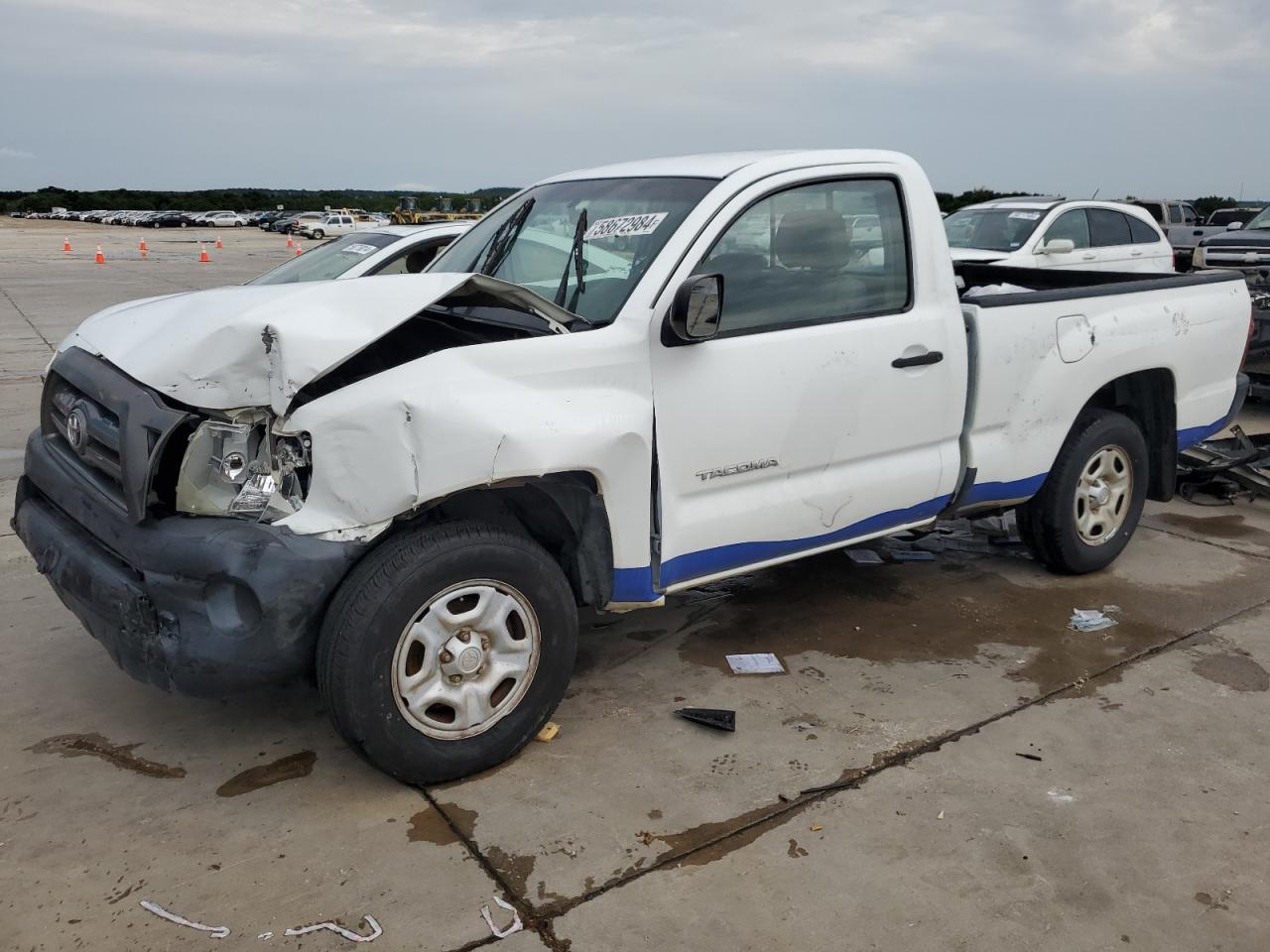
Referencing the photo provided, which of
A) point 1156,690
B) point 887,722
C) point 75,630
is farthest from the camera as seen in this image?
point 75,630

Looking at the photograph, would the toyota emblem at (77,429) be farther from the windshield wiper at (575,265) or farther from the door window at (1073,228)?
the door window at (1073,228)

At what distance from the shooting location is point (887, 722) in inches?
150

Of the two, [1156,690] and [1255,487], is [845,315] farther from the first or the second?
[1255,487]

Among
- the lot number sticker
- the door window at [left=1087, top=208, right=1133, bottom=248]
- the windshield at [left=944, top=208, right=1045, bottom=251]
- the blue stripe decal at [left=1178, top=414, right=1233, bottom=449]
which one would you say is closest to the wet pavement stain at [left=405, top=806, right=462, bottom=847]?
the lot number sticker

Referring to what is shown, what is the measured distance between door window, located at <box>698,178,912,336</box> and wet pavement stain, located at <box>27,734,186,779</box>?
2382 mm

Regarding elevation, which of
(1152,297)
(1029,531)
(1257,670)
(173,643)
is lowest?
(1257,670)

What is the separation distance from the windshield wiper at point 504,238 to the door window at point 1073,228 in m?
8.88

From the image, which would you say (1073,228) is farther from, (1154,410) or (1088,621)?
(1088,621)

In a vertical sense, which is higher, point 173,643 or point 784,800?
point 173,643

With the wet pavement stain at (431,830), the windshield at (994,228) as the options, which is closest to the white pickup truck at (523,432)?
the wet pavement stain at (431,830)

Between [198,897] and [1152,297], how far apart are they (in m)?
4.72

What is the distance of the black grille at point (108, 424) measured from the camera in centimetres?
304

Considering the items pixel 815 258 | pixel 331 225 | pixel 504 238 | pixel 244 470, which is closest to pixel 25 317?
pixel 504 238

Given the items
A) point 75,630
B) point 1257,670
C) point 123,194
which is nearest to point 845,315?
point 1257,670
